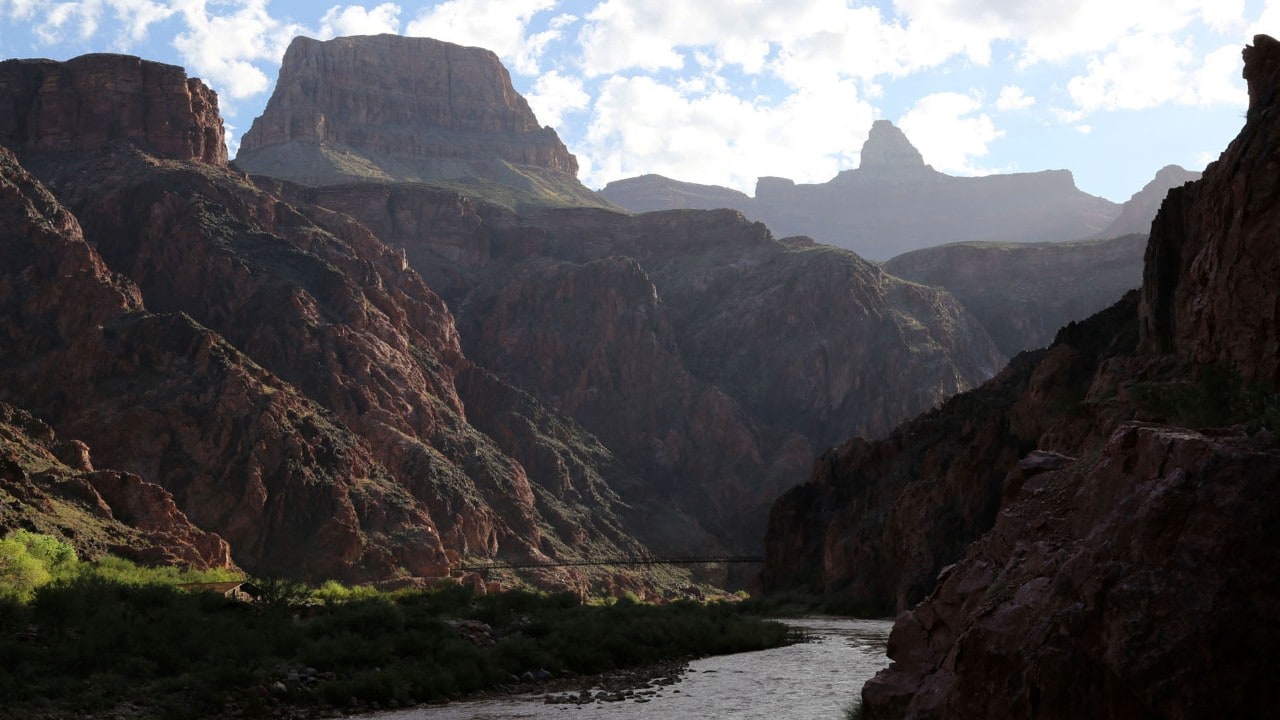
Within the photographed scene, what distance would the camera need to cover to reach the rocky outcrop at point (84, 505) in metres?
54.9

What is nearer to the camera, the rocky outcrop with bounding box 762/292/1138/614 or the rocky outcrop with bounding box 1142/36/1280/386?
the rocky outcrop with bounding box 1142/36/1280/386

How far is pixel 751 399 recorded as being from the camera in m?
173

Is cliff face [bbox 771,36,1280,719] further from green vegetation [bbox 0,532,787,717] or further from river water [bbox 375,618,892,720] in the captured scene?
green vegetation [bbox 0,532,787,717]

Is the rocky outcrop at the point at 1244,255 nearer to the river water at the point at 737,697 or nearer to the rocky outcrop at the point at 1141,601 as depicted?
the river water at the point at 737,697

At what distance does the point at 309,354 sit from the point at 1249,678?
108 metres

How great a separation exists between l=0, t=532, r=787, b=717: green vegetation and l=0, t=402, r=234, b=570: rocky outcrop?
39.9 ft

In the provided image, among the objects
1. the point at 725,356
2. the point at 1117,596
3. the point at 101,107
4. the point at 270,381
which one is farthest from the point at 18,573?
the point at 725,356

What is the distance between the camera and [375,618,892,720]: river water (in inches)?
964

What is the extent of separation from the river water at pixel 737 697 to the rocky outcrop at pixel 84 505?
32.5 meters

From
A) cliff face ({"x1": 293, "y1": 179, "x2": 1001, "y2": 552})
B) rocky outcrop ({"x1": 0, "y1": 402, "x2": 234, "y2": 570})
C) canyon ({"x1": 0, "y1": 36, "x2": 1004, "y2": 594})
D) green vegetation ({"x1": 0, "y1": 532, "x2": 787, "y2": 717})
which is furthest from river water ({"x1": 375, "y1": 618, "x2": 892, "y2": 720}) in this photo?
cliff face ({"x1": 293, "y1": 179, "x2": 1001, "y2": 552})

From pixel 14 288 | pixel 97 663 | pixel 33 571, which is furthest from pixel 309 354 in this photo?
pixel 97 663

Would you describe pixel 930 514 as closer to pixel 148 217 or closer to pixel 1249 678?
pixel 1249 678

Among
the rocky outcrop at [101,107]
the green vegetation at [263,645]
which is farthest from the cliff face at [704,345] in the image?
the green vegetation at [263,645]

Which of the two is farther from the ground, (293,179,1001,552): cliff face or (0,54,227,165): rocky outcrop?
(0,54,227,165): rocky outcrop
